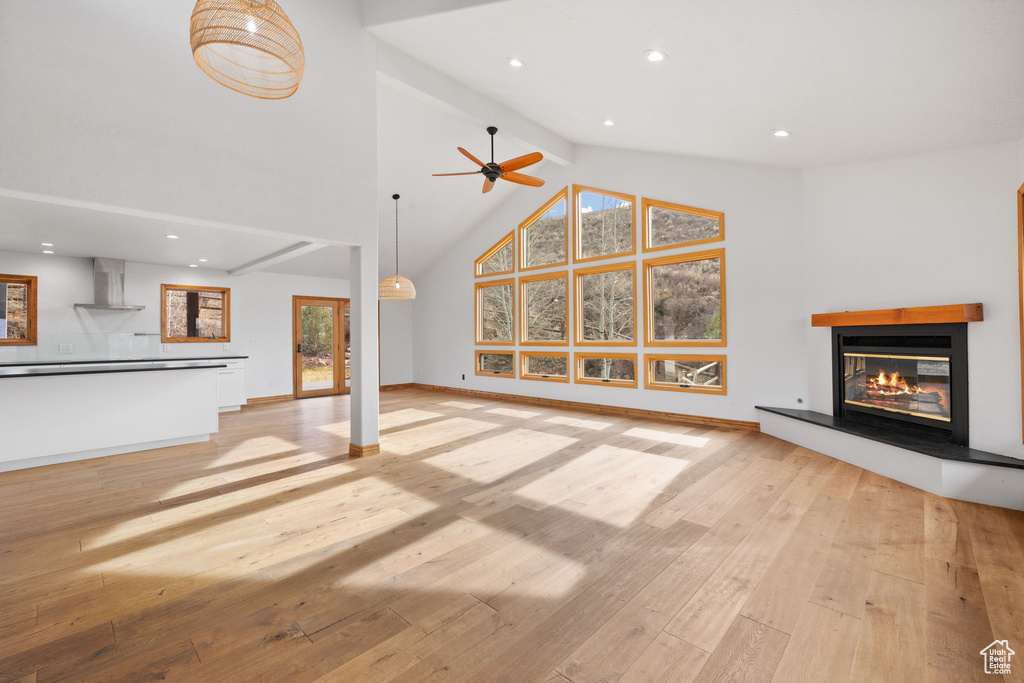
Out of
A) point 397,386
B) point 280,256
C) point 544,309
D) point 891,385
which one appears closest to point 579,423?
point 544,309

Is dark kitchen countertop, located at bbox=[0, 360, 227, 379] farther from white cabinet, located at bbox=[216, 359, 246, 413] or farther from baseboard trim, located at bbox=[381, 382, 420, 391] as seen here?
baseboard trim, located at bbox=[381, 382, 420, 391]

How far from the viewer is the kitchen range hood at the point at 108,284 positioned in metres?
6.40

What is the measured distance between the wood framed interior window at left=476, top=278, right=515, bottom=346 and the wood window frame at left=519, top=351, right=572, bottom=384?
41cm

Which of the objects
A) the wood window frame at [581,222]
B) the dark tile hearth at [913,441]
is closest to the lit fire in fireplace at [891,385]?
the dark tile hearth at [913,441]

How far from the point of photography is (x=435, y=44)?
4.43 metres

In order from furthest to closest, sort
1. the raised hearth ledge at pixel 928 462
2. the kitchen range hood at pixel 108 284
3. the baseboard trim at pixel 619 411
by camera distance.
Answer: the kitchen range hood at pixel 108 284, the baseboard trim at pixel 619 411, the raised hearth ledge at pixel 928 462

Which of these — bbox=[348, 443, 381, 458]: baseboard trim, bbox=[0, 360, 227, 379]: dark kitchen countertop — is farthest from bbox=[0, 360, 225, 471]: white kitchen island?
bbox=[348, 443, 381, 458]: baseboard trim

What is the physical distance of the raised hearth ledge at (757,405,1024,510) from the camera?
3.14 m

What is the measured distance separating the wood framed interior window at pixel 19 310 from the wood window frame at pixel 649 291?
8292 mm

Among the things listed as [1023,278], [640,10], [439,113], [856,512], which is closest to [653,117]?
[640,10]

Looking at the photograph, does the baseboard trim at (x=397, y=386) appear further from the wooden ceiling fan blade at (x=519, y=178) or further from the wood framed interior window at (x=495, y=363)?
the wooden ceiling fan blade at (x=519, y=178)

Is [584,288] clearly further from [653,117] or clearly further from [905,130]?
[905,130]

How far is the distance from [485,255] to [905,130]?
655cm

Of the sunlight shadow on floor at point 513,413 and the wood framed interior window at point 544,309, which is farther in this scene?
the wood framed interior window at point 544,309
